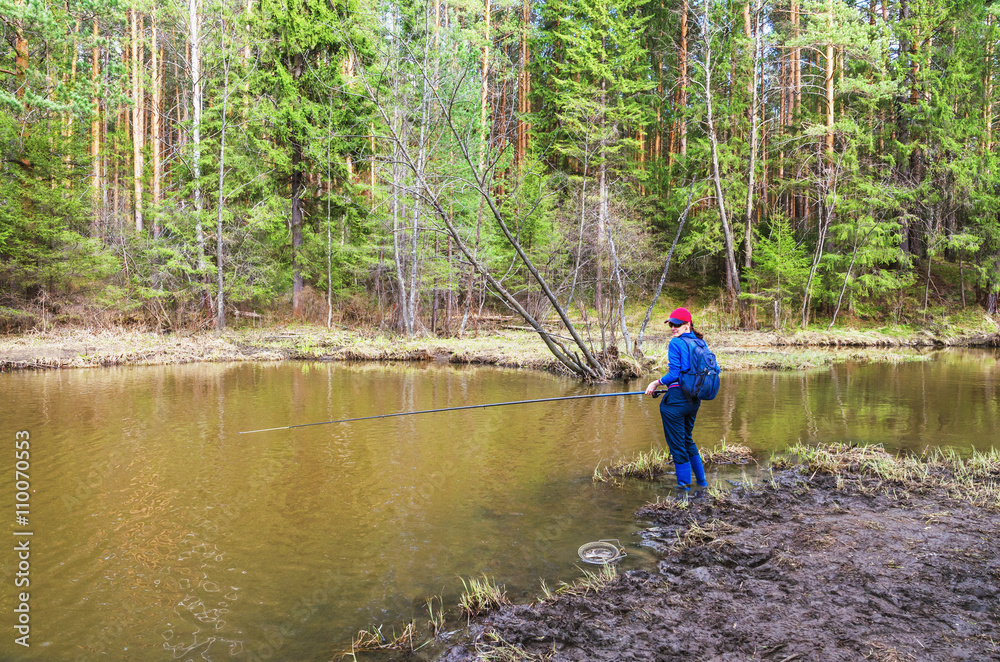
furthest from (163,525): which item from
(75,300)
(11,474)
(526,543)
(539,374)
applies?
(75,300)

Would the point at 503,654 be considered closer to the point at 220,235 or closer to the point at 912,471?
the point at 912,471

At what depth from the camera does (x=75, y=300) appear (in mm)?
20953

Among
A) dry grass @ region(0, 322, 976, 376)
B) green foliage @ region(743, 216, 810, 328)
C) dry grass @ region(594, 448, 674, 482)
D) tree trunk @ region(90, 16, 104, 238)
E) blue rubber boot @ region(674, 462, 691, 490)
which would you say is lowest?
dry grass @ region(594, 448, 674, 482)

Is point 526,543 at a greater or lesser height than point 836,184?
lesser

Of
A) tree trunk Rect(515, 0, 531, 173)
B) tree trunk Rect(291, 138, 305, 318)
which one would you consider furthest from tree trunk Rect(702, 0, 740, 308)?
tree trunk Rect(291, 138, 305, 318)

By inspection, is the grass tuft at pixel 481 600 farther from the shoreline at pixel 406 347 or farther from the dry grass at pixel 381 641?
the shoreline at pixel 406 347

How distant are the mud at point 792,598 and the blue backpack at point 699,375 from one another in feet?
4.18

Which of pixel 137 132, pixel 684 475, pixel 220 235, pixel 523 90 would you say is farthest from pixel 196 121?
pixel 684 475

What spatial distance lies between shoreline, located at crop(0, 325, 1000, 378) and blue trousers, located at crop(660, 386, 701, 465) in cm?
824

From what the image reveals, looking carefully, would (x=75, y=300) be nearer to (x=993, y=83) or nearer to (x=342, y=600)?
(x=342, y=600)

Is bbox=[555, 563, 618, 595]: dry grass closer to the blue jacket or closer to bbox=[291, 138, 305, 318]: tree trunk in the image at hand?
the blue jacket

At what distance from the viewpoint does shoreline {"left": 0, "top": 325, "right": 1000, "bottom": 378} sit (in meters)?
16.5

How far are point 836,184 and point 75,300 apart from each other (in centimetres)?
3051

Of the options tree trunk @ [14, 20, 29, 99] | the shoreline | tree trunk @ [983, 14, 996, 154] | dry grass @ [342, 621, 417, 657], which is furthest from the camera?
tree trunk @ [983, 14, 996, 154]
